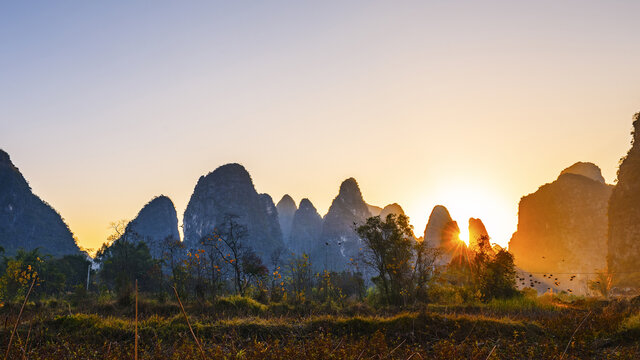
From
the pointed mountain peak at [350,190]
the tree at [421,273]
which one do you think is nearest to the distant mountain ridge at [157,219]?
the pointed mountain peak at [350,190]

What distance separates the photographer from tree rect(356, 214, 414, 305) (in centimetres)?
1752

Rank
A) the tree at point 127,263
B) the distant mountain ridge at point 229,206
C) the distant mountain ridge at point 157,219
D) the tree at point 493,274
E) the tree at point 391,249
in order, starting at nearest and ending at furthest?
the tree at point 391,249 < the tree at point 493,274 < the tree at point 127,263 < the distant mountain ridge at point 229,206 < the distant mountain ridge at point 157,219

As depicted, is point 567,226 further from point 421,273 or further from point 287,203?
point 287,203

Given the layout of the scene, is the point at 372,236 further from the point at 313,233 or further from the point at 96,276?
the point at 313,233

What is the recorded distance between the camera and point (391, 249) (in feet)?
61.3

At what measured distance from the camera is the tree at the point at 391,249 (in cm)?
1752

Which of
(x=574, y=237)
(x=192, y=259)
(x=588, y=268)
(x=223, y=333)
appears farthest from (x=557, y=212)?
(x=223, y=333)

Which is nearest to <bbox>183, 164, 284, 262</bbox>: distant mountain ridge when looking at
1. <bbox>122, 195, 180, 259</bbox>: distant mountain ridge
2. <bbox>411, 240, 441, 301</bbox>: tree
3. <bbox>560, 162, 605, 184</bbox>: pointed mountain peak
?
<bbox>122, 195, 180, 259</bbox>: distant mountain ridge

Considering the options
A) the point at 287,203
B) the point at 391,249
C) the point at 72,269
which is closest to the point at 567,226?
the point at 391,249

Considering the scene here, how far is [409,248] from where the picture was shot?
787 inches

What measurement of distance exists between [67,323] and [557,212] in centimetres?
7982

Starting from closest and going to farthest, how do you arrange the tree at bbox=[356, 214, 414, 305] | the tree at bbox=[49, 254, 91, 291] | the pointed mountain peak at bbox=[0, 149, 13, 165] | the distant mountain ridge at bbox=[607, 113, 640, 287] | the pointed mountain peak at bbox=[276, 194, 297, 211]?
the tree at bbox=[356, 214, 414, 305], the tree at bbox=[49, 254, 91, 291], the distant mountain ridge at bbox=[607, 113, 640, 287], the pointed mountain peak at bbox=[0, 149, 13, 165], the pointed mountain peak at bbox=[276, 194, 297, 211]

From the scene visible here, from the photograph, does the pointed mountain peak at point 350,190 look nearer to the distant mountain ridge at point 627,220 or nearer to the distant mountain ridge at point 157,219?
the distant mountain ridge at point 157,219

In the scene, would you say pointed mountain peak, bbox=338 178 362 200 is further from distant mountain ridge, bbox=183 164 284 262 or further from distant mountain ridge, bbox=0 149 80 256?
distant mountain ridge, bbox=0 149 80 256
